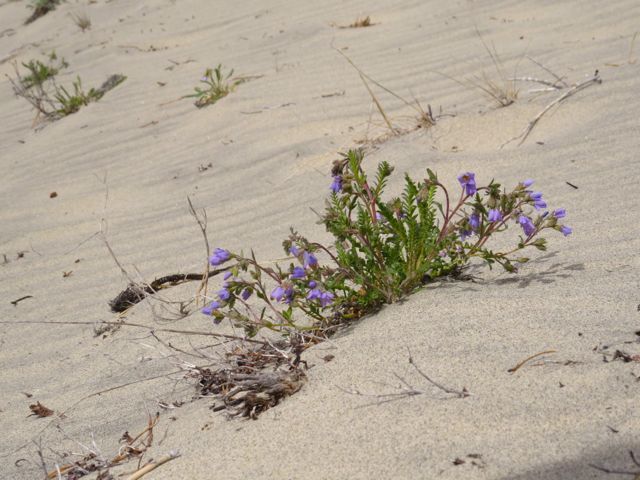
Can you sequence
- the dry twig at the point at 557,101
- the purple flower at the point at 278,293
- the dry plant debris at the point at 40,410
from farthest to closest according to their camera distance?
the dry twig at the point at 557,101
the dry plant debris at the point at 40,410
the purple flower at the point at 278,293

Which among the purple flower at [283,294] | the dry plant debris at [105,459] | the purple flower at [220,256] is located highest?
the purple flower at [220,256]

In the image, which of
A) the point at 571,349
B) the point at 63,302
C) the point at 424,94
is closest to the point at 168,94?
the point at 424,94

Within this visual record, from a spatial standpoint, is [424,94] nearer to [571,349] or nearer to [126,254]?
[126,254]

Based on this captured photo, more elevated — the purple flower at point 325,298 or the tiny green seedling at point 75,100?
the tiny green seedling at point 75,100

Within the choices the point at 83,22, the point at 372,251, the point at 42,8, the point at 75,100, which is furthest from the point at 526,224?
the point at 42,8

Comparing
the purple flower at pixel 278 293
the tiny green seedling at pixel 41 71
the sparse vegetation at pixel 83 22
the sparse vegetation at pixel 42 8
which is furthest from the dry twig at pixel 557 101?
the sparse vegetation at pixel 42 8

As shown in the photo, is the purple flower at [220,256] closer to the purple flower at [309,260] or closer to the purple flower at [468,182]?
the purple flower at [309,260]

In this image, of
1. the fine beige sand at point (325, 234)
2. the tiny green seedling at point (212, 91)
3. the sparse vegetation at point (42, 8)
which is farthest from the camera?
the sparse vegetation at point (42, 8)

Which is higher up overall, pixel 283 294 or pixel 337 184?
pixel 337 184

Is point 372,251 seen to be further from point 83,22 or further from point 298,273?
point 83,22
